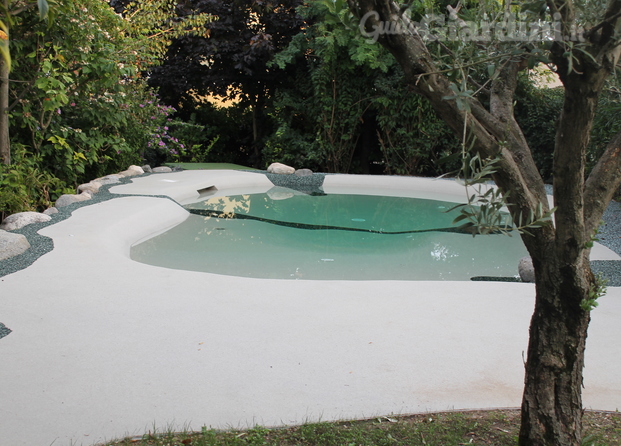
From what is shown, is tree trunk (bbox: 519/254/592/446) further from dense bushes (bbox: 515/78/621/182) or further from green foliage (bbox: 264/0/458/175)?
green foliage (bbox: 264/0/458/175)

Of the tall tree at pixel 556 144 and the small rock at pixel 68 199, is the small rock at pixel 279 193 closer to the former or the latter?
the small rock at pixel 68 199

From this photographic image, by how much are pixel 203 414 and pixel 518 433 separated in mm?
1123

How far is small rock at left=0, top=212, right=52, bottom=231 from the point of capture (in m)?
4.85

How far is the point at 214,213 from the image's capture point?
7.07m

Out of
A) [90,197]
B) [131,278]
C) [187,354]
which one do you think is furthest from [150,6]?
[187,354]

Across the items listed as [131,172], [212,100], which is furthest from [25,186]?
[212,100]

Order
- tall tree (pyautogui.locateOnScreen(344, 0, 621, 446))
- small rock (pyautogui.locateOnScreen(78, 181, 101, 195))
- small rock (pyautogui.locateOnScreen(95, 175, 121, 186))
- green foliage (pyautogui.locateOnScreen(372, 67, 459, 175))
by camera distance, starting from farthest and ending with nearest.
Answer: green foliage (pyautogui.locateOnScreen(372, 67, 459, 175)) → small rock (pyautogui.locateOnScreen(95, 175, 121, 186)) → small rock (pyautogui.locateOnScreen(78, 181, 101, 195)) → tall tree (pyautogui.locateOnScreen(344, 0, 621, 446))

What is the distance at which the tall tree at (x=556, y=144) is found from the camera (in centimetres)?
139

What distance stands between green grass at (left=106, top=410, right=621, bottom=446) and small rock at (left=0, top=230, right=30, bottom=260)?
259 centimetres

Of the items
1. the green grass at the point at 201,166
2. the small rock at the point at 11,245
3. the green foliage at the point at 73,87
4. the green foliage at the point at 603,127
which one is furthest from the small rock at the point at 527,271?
the green grass at the point at 201,166

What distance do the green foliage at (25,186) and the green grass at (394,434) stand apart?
174 inches

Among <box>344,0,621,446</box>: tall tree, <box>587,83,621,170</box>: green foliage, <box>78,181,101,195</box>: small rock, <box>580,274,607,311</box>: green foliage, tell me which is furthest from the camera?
<box>78,181,101,195</box>: small rock

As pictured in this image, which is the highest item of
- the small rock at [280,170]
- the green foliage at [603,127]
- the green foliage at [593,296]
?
the green foliage at [603,127]

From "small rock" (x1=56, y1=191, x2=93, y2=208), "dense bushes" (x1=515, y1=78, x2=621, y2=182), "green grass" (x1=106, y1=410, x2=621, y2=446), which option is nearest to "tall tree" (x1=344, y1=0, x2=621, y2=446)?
"green grass" (x1=106, y1=410, x2=621, y2=446)
